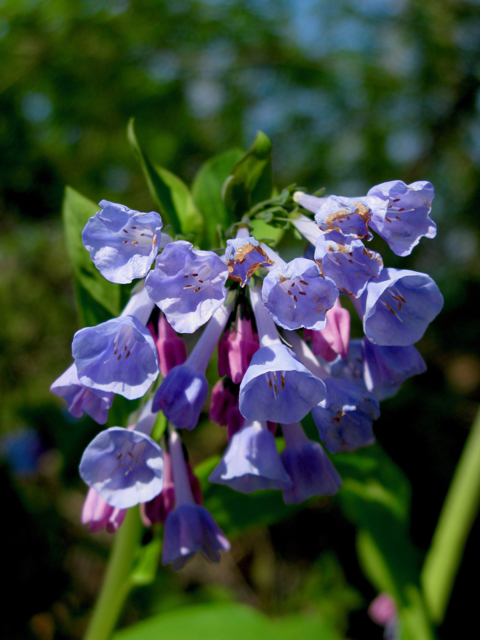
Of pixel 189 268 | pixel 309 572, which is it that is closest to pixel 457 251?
pixel 309 572

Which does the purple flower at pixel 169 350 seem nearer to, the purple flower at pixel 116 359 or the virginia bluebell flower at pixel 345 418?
the purple flower at pixel 116 359

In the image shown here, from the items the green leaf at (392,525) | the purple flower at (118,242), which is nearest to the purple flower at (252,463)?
the purple flower at (118,242)

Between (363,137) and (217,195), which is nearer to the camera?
(217,195)

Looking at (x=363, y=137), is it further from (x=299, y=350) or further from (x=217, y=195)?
(x=299, y=350)

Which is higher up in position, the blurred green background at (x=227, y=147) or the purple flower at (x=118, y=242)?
the purple flower at (x=118, y=242)

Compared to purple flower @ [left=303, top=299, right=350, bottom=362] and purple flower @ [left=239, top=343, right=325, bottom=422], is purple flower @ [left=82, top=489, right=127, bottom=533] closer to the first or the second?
purple flower @ [left=239, top=343, right=325, bottom=422]

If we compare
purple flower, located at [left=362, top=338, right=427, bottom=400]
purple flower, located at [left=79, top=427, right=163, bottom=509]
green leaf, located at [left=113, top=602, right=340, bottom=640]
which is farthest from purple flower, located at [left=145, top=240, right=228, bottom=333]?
green leaf, located at [left=113, top=602, right=340, bottom=640]
